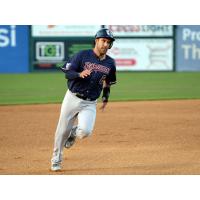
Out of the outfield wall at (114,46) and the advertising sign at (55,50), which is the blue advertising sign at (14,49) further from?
the advertising sign at (55,50)

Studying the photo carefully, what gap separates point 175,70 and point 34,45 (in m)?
6.51

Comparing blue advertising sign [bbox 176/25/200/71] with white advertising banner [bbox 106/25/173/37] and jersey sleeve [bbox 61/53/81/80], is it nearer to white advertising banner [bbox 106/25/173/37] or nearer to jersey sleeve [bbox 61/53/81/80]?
white advertising banner [bbox 106/25/173/37]

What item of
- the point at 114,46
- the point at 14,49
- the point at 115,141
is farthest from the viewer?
the point at 114,46

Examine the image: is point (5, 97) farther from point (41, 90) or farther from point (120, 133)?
point (120, 133)

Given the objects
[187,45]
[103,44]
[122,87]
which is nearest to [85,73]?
[103,44]

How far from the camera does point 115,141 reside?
10281 mm

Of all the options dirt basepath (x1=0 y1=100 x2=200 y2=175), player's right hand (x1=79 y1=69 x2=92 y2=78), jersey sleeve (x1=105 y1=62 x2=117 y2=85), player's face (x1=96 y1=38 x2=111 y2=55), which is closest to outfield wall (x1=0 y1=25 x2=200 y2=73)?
dirt basepath (x1=0 y1=100 x2=200 y2=175)

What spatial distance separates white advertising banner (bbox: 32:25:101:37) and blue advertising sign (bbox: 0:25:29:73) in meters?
0.49

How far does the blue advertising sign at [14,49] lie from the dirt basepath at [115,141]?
10.9 meters

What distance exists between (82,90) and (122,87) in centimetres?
1390

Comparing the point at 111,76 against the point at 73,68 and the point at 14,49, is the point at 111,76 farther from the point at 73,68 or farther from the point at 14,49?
the point at 14,49

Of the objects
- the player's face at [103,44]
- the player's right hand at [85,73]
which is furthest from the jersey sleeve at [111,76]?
the player's right hand at [85,73]

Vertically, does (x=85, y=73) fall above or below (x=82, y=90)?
above

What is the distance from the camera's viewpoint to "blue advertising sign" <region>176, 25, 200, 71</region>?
87.9 feet
